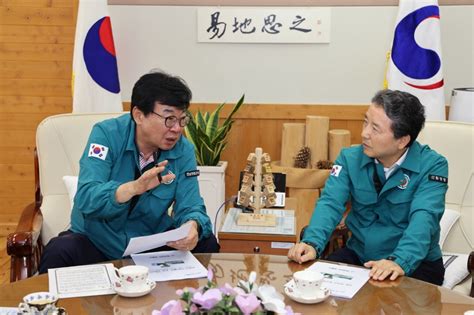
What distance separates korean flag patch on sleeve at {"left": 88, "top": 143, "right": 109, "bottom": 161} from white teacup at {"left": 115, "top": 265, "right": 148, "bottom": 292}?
0.73m

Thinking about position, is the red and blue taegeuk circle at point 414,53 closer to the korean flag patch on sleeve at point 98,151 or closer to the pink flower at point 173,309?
the korean flag patch on sleeve at point 98,151

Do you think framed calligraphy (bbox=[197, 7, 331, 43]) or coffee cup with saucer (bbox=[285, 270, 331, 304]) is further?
framed calligraphy (bbox=[197, 7, 331, 43])

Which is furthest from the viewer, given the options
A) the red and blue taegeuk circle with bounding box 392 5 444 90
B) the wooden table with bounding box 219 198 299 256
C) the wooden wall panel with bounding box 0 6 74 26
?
the wooden wall panel with bounding box 0 6 74 26

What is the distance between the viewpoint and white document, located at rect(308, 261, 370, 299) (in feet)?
5.87

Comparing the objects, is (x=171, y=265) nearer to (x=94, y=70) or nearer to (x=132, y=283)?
(x=132, y=283)

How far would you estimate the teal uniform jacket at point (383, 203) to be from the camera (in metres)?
2.35

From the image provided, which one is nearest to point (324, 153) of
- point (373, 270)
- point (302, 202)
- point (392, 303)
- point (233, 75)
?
point (302, 202)

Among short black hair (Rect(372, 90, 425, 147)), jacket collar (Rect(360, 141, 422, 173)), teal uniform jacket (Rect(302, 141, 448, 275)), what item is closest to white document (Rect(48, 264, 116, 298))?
teal uniform jacket (Rect(302, 141, 448, 275))

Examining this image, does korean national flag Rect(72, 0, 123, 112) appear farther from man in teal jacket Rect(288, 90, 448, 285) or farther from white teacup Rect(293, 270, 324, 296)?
white teacup Rect(293, 270, 324, 296)

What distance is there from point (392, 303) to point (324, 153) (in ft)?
7.00

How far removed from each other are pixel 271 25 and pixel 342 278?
2.32 metres

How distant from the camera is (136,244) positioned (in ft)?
6.58

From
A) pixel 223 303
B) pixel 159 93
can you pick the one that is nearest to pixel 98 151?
pixel 159 93

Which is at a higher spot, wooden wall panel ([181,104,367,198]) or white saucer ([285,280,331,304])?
wooden wall panel ([181,104,367,198])
